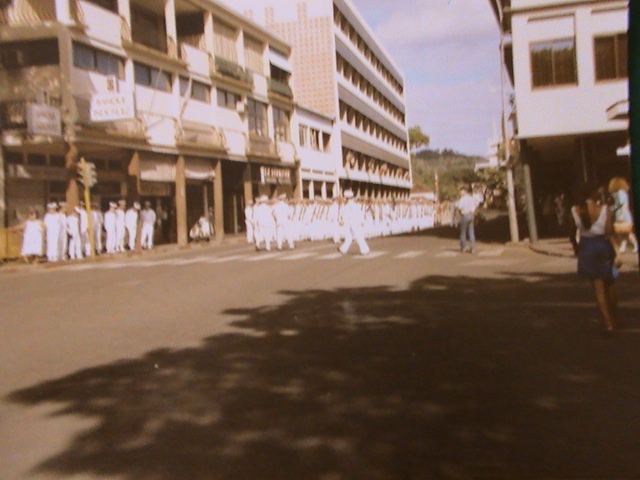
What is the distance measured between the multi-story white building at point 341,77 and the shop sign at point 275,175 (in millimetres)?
2694

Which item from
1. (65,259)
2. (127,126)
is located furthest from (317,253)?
(127,126)

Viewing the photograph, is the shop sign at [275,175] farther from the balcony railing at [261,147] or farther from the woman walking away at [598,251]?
the woman walking away at [598,251]

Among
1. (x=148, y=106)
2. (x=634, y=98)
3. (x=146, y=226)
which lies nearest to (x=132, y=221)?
(x=146, y=226)

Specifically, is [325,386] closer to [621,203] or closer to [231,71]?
[621,203]

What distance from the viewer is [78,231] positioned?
24797 millimetres

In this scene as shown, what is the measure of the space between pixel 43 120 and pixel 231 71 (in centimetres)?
1583

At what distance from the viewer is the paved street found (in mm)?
4031

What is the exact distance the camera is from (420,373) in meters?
5.99

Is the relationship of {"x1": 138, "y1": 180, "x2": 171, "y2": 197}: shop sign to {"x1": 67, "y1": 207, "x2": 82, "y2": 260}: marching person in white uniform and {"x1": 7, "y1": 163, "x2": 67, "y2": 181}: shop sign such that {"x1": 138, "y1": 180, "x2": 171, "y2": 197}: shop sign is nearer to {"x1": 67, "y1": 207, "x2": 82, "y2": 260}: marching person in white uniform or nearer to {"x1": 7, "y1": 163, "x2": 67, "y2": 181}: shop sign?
{"x1": 7, "y1": 163, "x2": 67, "y2": 181}: shop sign

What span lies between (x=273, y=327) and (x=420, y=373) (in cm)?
291

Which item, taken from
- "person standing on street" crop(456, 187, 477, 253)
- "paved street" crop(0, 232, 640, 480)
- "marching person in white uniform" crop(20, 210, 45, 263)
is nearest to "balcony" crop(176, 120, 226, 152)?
"marching person in white uniform" crop(20, 210, 45, 263)

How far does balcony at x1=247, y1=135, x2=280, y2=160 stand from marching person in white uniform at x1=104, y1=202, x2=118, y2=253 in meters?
12.9

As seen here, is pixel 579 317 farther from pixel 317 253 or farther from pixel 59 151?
pixel 59 151

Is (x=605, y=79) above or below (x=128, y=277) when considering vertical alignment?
above
